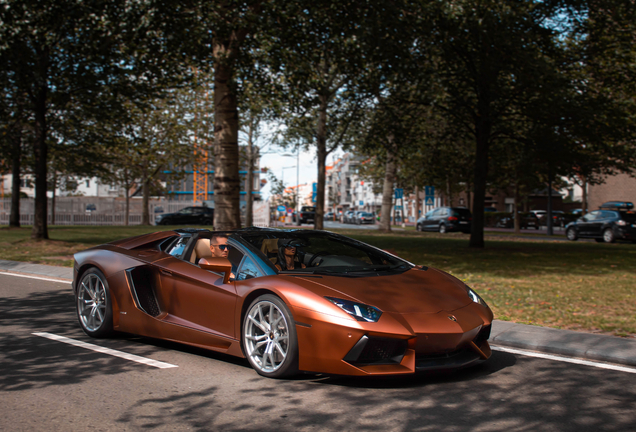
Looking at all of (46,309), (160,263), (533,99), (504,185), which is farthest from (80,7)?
(504,185)

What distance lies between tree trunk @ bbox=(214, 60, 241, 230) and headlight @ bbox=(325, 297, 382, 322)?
9.62m

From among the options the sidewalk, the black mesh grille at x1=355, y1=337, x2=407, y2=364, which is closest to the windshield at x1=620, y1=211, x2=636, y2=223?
the sidewalk

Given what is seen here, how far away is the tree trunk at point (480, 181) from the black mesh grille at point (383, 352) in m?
15.6

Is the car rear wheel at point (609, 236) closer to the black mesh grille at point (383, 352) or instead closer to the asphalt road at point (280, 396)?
the asphalt road at point (280, 396)

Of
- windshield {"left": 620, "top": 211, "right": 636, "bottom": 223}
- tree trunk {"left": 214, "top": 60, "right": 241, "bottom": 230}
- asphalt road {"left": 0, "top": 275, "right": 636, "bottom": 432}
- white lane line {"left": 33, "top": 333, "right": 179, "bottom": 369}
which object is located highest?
tree trunk {"left": 214, "top": 60, "right": 241, "bottom": 230}

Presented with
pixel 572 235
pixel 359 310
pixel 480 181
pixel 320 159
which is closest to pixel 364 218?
pixel 572 235

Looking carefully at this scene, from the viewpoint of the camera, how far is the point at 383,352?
424cm

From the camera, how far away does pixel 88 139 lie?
22.1 m

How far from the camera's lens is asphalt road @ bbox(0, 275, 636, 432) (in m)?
3.68

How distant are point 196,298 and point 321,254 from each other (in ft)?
4.14

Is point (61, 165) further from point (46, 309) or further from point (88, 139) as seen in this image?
point (46, 309)

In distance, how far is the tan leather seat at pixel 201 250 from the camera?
561 cm

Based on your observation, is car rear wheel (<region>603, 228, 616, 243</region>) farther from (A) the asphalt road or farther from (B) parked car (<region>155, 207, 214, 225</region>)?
(B) parked car (<region>155, 207, 214, 225</region>)

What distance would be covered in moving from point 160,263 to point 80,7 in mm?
12129
